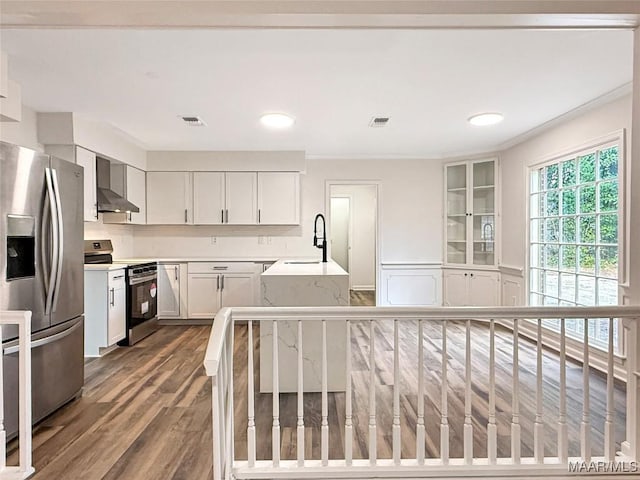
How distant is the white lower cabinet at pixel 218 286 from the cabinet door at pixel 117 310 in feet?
3.69

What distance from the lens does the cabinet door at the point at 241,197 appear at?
220 inches

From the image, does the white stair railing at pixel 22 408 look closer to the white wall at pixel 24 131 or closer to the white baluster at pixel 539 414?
the white wall at pixel 24 131

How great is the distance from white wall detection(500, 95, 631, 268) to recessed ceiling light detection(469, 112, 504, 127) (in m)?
0.68

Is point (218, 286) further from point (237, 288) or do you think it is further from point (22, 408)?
point (22, 408)

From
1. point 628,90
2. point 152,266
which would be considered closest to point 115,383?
point 152,266

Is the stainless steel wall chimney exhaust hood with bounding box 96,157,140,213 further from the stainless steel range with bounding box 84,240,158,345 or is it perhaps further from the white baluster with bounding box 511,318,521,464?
the white baluster with bounding box 511,318,521,464

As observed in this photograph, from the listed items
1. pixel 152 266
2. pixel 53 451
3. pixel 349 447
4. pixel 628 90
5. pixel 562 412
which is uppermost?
pixel 628 90

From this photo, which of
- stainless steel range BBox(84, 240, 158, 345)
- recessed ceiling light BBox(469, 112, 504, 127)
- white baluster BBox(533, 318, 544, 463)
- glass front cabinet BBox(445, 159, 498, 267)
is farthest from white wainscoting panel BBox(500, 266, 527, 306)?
stainless steel range BBox(84, 240, 158, 345)

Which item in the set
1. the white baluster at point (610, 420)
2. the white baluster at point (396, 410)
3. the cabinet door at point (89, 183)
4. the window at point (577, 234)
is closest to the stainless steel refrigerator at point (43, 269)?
the cabinet door at point (89, 183)

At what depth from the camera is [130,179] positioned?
5.11 meters

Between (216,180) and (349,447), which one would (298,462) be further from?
(216,180)

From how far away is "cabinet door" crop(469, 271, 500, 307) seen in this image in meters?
5.32

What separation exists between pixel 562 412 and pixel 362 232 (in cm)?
706

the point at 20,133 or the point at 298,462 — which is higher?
the point at 20,133
